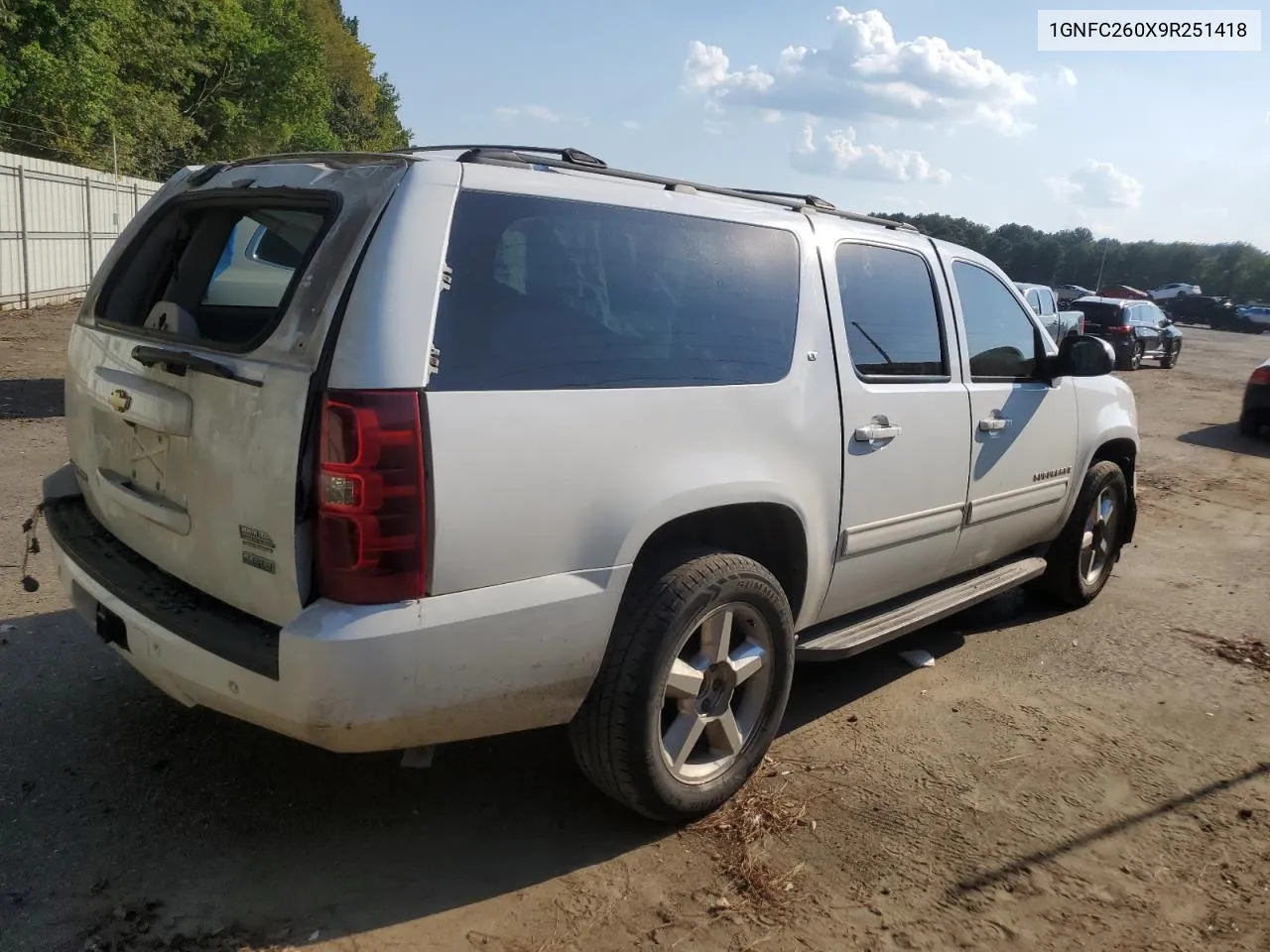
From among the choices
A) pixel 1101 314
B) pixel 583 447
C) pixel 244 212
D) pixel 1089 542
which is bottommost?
pixel 1089 542

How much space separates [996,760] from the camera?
391cm

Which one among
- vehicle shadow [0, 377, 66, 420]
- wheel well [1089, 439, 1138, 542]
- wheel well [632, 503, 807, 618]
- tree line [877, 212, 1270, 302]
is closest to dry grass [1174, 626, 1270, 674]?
wheel well [1089, 439, 1138, 542]

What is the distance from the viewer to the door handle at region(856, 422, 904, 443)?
3711mm

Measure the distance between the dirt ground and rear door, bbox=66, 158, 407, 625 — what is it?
0.80m

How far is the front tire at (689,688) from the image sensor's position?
2.95 m

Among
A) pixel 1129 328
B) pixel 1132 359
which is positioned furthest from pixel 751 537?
pixel 1132 359

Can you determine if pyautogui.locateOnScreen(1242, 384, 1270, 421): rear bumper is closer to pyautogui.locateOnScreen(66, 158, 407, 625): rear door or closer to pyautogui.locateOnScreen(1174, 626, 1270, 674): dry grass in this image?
pyautogui.locateOnScreen(1174, 626, 1270, 674): dry grass

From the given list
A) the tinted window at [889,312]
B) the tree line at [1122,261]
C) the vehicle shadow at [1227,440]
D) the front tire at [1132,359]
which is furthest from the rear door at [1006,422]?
the tree line at [1122,261]

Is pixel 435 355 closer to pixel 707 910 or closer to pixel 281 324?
pixel 281 324

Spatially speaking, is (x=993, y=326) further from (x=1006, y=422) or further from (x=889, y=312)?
(x=889, y=312)

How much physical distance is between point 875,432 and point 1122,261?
255ft

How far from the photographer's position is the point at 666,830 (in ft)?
10.7

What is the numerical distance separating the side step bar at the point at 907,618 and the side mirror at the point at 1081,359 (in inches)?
37.3

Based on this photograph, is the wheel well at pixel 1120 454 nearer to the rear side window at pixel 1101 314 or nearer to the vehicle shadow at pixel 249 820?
the vehicle shadow at pixel 249 820
